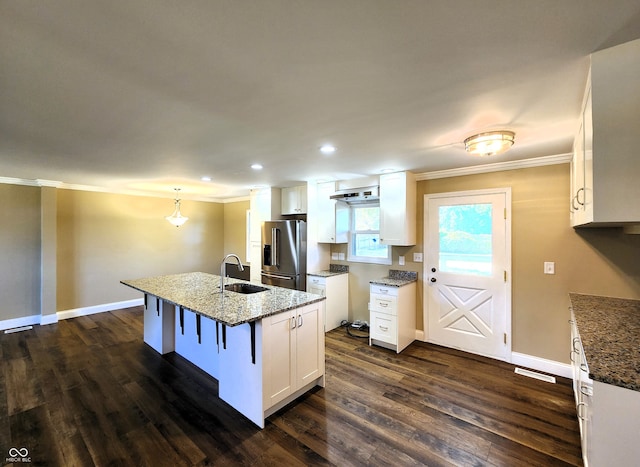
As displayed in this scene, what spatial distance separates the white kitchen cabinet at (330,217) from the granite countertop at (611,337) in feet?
9.22

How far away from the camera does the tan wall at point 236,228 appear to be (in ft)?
21.3

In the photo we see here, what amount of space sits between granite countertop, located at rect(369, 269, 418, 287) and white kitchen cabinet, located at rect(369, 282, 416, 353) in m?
0.04

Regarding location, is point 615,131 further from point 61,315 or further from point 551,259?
point 61,315

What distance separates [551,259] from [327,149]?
106 inches

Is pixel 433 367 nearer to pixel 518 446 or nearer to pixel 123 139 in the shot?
pixel 518 446

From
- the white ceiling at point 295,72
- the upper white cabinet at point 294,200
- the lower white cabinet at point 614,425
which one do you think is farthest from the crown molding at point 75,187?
the lower white cabinet at point 614,425

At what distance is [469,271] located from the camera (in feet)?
11.2

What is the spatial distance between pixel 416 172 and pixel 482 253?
1317mm

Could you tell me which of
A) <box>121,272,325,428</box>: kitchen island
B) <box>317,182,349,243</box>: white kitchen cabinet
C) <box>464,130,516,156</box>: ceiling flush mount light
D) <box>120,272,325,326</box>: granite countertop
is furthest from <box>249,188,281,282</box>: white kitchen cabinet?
<box>464,130,516,156</box>: ceiling flush mount light

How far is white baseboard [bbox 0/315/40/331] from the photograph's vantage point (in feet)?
13.8

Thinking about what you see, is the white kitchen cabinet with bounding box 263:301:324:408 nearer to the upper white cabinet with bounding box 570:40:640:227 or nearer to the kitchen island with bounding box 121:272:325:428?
the kitchen island with bounding box 121:272:325:428

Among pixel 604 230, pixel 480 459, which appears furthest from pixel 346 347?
pixel 604 230

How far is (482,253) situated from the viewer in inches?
131

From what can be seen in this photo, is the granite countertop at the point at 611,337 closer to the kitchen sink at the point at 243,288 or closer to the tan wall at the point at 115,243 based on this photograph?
the kitchen sink at the point at 243,288
